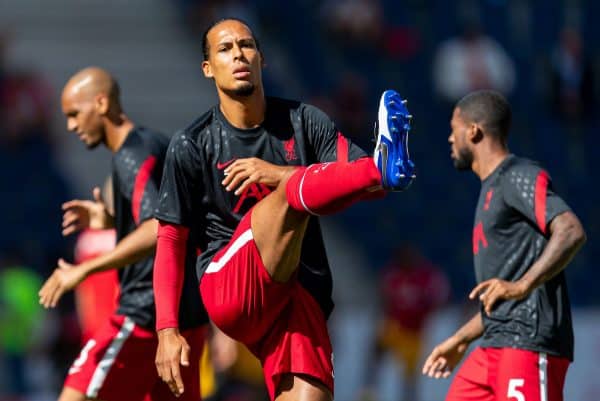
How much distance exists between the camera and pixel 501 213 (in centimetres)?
704

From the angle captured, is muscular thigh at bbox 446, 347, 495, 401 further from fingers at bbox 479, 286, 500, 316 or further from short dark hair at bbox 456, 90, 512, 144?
short dark hair at bbox 456, 90, 512, 144

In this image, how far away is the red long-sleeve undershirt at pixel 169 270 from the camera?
645 centimetres

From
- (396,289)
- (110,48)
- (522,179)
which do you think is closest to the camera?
(522,179)

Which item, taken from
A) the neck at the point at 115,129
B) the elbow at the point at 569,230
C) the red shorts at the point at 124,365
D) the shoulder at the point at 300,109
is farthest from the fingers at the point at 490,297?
the neck at the point at 115,129

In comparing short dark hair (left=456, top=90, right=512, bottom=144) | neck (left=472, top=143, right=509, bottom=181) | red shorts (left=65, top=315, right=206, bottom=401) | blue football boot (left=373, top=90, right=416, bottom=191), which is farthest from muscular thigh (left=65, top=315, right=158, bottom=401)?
blue football boot (left=373, top=90, right=416, bottom=191)

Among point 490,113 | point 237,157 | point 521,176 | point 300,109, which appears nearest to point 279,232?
point 237,157

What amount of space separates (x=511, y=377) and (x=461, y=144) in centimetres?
135

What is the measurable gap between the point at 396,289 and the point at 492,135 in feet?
30.2

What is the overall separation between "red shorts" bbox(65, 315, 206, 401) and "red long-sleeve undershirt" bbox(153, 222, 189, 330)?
1301 mm

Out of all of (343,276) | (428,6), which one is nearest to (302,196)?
(343,276)

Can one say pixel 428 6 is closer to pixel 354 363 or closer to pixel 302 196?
pixel 354 363

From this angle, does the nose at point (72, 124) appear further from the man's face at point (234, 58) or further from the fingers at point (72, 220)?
the man's face at point (234, 58)

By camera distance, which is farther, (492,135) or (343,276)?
(343,276)

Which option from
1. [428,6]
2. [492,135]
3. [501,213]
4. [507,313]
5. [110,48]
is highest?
[428,6]
